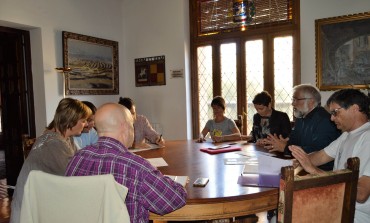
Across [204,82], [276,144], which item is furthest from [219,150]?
[204,82]

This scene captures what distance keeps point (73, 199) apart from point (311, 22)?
11.7 ft

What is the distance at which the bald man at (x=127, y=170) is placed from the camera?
121 centimetres

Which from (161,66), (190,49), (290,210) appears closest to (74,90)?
(161,66)

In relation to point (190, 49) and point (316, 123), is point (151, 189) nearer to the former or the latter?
point (316, 123)

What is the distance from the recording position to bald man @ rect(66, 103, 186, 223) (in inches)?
47.7

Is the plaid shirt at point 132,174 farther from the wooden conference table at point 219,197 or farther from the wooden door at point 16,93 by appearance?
the wooden door at point 16,93

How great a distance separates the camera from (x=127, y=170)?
121 centimetres

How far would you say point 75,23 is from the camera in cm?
433

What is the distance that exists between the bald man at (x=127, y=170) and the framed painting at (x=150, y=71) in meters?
3.57

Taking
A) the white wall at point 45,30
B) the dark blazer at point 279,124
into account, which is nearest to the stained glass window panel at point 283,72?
the dark blazer at point 279,124

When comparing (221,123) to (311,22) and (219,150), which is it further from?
(311,22)

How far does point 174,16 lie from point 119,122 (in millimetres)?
3671

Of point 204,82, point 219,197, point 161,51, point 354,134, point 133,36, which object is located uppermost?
point 133,36

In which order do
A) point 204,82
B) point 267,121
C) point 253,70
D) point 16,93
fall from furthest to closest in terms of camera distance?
point 204,82 < point 253,70 < point 16,93 < point 267,121
